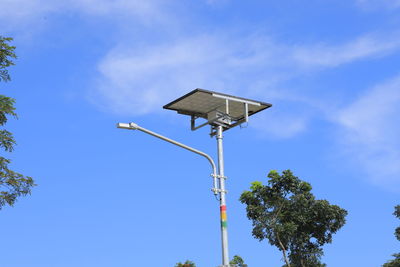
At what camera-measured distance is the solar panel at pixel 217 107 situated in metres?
19.7

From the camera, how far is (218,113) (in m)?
20.3

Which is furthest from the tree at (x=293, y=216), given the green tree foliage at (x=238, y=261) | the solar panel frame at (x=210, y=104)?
A: the solar panel frame at (x=210, y=104)

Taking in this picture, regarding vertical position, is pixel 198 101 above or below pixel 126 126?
above

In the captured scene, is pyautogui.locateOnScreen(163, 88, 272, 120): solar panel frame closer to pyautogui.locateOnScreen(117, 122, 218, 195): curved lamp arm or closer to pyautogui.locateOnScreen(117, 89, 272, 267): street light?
pyautogui.locateOnScreen(117, 89, 272, 267): street light

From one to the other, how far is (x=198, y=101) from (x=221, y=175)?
2.44m

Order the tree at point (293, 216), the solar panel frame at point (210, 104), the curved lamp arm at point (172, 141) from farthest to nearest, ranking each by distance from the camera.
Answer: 1. the tree at point (293, 216)
2. the solar panel frame at point (210, 104)
3. the curved lamp arm at point (172, 141)

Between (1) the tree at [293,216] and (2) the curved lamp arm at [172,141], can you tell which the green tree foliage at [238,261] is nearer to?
(1) the tree at [293,216]

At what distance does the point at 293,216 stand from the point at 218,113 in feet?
104

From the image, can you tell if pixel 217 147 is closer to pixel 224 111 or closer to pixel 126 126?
pixel 224 111

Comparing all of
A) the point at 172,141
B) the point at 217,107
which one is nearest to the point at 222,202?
the point at 172,141

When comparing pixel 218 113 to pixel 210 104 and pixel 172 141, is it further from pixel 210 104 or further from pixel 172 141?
pixel 172 141

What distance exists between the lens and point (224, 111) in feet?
66.6

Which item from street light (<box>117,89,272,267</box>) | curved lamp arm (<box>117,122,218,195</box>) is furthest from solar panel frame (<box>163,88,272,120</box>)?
curved lamp arm (<box>117,122,218,195</box>)

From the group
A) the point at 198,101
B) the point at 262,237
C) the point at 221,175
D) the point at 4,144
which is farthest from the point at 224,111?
the point at 262,237
